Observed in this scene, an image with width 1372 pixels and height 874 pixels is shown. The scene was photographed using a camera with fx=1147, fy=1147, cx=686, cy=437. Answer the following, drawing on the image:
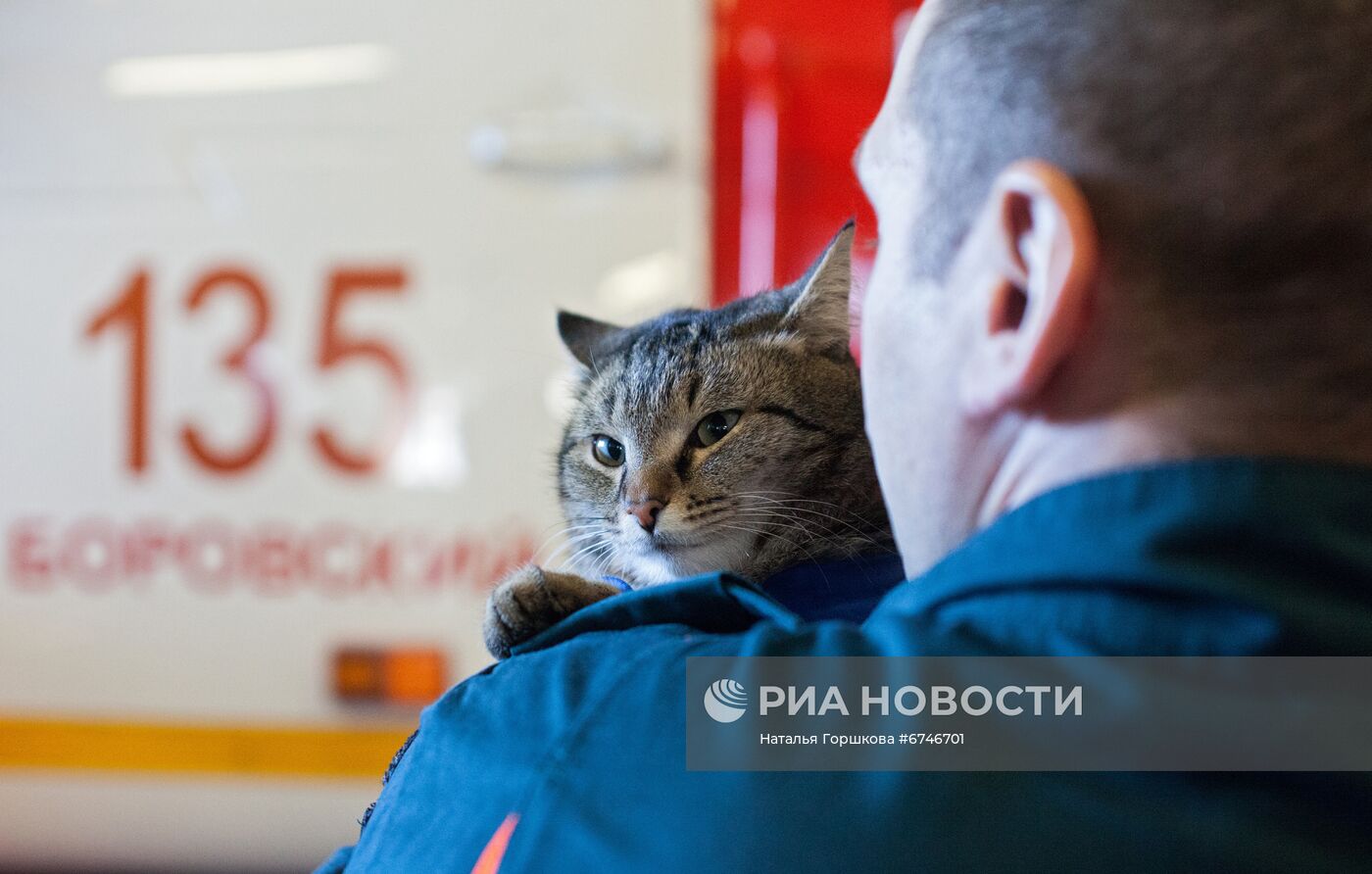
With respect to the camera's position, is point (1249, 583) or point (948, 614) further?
point (948, 614)

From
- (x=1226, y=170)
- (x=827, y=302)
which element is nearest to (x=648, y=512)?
(x=827, y=302)

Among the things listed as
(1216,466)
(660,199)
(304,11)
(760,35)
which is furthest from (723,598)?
(304,11)

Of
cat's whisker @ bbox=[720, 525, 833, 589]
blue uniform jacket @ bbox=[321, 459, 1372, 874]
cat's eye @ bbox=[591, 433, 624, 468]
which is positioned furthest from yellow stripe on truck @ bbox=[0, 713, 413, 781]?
blue uniform jacket @ bbox=[321, 459, 1372, 874]

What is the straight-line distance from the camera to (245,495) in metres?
2.11

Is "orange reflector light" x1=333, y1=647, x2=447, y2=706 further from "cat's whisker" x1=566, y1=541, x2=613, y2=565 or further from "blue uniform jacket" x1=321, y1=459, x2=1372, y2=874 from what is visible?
"blue uniform jacket" x1=321, y1=459, x2=1372, y2=874

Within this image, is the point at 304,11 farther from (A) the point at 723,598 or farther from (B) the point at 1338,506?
(B) the point at 1338,506

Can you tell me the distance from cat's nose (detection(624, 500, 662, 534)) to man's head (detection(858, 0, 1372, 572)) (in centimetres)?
73

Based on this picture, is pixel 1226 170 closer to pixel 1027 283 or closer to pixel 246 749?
pixel 1027 283

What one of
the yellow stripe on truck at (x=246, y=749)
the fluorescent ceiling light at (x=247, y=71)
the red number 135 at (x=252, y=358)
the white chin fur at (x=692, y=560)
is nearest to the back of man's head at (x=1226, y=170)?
the white chin fur at (x=692, y=560)

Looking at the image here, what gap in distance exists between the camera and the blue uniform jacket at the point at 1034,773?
57 cm

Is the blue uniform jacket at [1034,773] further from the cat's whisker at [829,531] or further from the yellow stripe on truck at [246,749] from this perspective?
the yellow stripe on truck at [246,749]

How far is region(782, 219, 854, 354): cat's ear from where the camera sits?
1.40 metres

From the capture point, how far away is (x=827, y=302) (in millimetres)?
1433

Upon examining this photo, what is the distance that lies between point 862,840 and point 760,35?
1.73 metres
